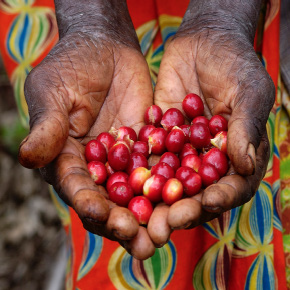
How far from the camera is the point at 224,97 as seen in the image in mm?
2684

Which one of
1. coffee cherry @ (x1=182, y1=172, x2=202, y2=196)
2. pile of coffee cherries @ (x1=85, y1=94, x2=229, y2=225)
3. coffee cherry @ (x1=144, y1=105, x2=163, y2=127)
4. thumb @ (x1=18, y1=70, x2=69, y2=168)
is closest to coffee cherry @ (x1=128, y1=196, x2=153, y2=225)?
pile of coffee cherries @ (x1=85, y1=94, x2=229, y2=225)

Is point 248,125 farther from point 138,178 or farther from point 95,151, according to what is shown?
point 95,151

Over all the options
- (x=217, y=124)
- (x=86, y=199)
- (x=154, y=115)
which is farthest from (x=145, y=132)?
(x=86, y=199)

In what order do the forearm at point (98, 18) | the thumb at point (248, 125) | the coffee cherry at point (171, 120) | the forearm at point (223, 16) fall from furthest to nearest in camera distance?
the forearm at point (98, 18), the forearm at point (223, 16), the coffee cherry at point (171, 120), the thumb at point (248, 125)

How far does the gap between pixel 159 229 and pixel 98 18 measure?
172 cm

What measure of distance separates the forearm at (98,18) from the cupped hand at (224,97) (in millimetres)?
341

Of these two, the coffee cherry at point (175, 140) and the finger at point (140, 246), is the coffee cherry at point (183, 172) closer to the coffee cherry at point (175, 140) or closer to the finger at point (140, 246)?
the coffee cherry at point (175, 140)

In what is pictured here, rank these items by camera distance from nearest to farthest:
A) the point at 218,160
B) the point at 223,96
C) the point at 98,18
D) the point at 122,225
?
the point at 122,225, the point at 218,160, the point at 223,96, the point at 98,18

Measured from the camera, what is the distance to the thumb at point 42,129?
2166 mm

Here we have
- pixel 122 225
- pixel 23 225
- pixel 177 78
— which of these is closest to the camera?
pixel 122 225

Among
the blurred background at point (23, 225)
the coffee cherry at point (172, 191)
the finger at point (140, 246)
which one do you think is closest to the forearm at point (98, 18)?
the coffee cherry at point (172, 191)

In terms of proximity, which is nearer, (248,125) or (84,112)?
(248,125)

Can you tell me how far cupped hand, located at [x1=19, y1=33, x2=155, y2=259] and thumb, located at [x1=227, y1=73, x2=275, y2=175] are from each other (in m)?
0.56

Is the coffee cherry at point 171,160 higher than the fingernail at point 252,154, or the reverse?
the fingernail at point 252,154
